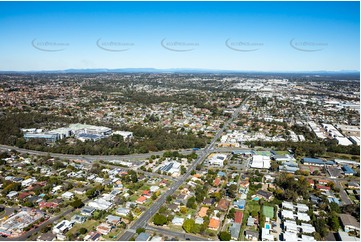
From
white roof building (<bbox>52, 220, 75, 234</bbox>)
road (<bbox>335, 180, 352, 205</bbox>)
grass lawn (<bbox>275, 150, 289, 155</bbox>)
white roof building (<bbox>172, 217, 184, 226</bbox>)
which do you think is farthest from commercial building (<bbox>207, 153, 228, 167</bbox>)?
white roof building (<bbox>52, 220, 75, 234</bbox>)

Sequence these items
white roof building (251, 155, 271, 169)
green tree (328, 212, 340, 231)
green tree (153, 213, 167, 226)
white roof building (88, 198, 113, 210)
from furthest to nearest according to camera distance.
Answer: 1. white roof building (251, 155, 271, 169)
2. white roof building (88, 198, 113, 210)
3. green tree (153, 213, 167, 226)
4. green tree (328, 212, 340, 231)

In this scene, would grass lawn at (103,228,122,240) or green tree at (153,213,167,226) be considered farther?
green tree at (153,213,167,226)

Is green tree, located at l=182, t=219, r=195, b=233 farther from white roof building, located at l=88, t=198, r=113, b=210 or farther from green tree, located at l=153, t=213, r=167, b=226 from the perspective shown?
white roof building, located at l=88, t=198, r=113, b=210

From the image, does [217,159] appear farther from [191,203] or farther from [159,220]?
[159,220]

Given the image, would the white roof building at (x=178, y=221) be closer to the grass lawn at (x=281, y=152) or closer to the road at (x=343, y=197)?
the road at (x=343, y=197)

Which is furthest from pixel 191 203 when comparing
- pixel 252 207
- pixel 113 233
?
pixel 113 233

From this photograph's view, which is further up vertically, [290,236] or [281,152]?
[281,152]

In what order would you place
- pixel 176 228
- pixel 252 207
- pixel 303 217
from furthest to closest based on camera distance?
1. pixel 252 207
2. pixel 303 217
3. pixel 176 228

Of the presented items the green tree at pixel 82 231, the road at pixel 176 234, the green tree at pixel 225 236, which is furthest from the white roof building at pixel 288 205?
the green tree at pixel 82 231

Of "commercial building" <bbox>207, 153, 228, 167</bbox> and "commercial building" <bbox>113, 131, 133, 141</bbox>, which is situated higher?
"commercial building" <bbox>113, 131, 133, 141</bbox>

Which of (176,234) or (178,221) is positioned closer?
(176,234)

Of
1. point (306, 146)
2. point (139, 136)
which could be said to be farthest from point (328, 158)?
point (139, 136)
